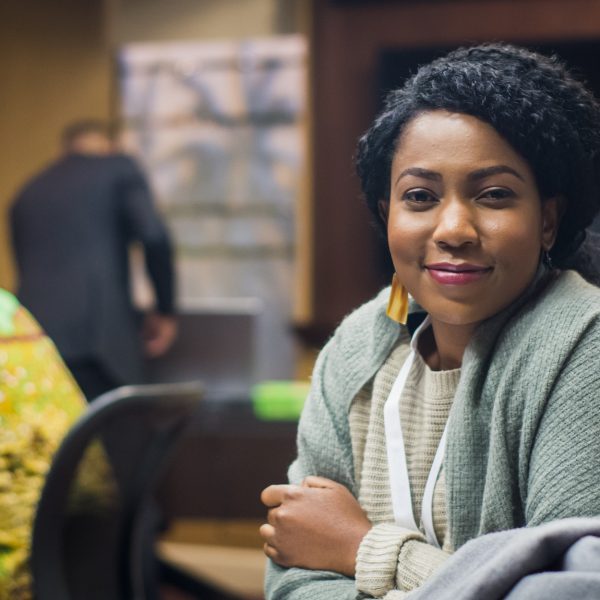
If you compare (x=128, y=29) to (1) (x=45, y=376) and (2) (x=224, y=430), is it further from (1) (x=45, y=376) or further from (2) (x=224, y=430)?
(1) (x=45, y=376)

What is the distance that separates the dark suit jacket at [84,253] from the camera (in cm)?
319

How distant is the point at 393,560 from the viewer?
2.47 ft

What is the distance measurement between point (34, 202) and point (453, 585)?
Answer: 273cm

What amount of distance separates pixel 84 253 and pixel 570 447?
8.66ft

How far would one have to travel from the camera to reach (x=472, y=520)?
74 cm

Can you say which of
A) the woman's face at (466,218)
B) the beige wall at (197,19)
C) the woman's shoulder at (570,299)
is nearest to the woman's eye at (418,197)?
the woman's face at (466,218)

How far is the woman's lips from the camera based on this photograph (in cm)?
72

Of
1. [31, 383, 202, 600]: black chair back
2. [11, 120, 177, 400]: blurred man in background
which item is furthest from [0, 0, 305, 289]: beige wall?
[31, 383, 202, 600]: black chair back

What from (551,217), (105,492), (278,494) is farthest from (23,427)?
(551,217)

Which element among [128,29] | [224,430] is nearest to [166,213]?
[128,29]

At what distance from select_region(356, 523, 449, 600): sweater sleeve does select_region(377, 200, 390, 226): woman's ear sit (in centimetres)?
21

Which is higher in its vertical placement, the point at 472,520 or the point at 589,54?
the point at 589,54

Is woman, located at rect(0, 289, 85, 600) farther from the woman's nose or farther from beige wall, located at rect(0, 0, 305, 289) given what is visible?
beige wall, located at rect(0, 0, 305, 289)

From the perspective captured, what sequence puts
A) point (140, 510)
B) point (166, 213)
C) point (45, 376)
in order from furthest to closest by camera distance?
point (166, 213) → point (140, 510) → point (45, 376)
